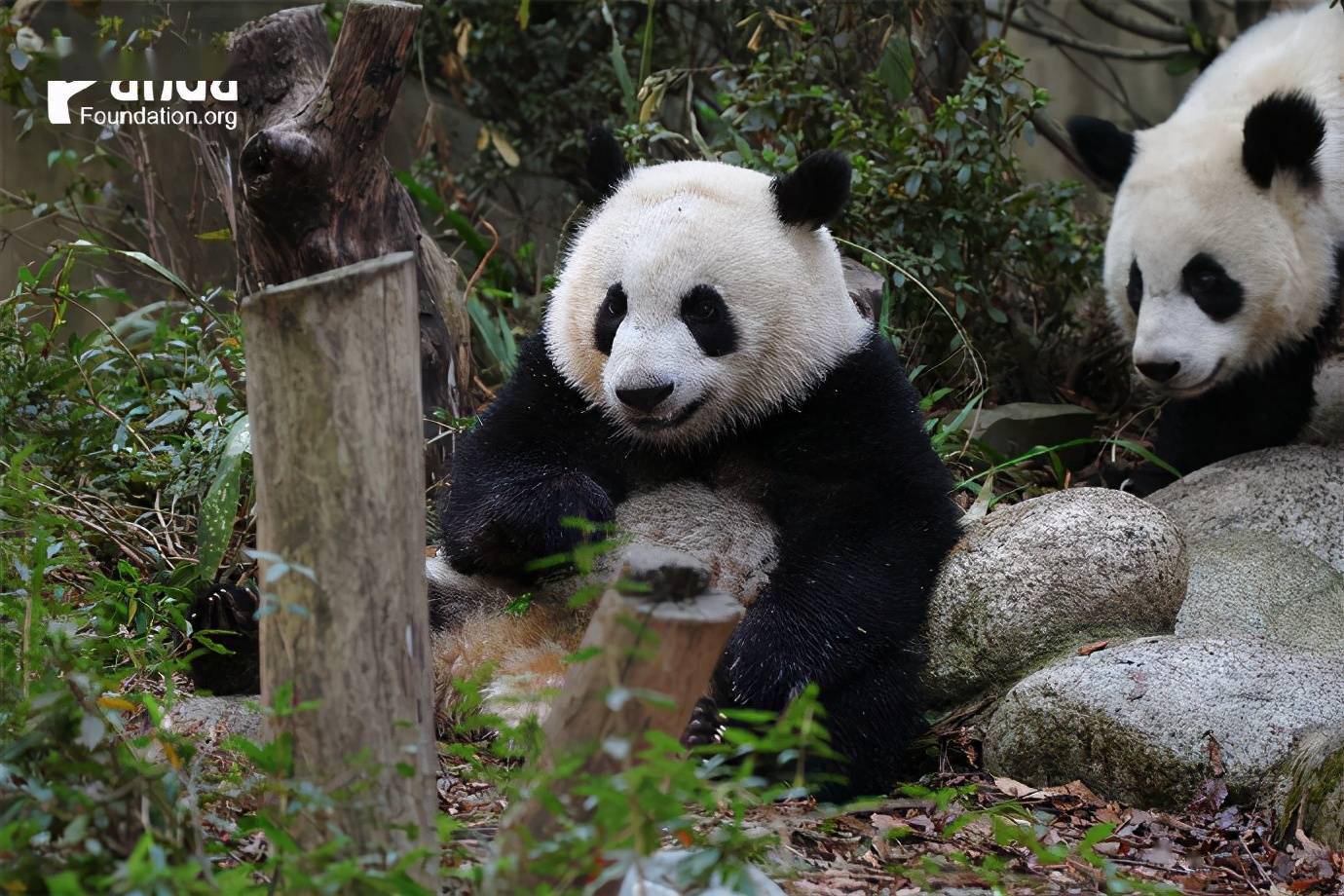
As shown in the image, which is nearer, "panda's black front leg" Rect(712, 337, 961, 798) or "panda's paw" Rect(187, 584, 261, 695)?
"panda's black front leg" Rect(712, 337, 961, 798)

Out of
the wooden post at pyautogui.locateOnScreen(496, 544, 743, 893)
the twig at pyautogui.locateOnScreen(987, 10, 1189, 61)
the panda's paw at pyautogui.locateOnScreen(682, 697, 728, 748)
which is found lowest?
the panda's paw at pyautogui.locateOnScreen(682, 697, 728, 748)

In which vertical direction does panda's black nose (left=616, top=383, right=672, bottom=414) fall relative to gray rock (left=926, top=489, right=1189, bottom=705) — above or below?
above

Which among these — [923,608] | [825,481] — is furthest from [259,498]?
[923,608]

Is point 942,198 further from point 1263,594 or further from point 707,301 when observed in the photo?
point 707,301

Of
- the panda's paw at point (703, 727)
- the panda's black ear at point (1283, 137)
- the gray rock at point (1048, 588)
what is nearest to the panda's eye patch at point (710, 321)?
the panda's paw at point (703, 727)

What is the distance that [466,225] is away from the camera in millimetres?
7391

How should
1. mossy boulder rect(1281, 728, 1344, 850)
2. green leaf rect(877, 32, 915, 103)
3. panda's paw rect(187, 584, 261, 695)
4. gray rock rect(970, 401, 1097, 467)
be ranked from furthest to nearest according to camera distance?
green leaf rect(877, 32, 915, 103), gray rock rect(970, 401, 1097, 467), panda's paw rect(187, 584, 261, 695), mossy boulder rect(1281, 728, 1344, 850)

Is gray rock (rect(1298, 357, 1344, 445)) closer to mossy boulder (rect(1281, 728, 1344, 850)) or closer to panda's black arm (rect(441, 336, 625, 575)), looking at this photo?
mossy boulder (rect(1281, 728, 1344, 850))

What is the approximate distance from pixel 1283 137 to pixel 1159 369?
1.05 m

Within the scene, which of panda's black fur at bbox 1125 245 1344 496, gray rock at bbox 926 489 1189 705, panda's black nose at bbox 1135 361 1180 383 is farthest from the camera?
panda's black fur at bbox 1125 245 1344 496

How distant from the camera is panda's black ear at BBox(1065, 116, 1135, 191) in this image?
623cm

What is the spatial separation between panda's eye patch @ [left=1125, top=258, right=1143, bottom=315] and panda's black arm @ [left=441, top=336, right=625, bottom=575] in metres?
2.94

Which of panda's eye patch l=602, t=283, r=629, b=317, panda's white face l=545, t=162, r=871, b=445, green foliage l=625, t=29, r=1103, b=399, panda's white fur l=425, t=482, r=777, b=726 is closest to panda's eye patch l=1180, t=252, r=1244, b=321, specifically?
green foliage l=625, t=29, r=1103, b=399

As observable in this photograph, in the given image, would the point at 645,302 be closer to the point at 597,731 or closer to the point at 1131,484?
the point at 597,731
